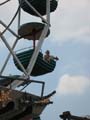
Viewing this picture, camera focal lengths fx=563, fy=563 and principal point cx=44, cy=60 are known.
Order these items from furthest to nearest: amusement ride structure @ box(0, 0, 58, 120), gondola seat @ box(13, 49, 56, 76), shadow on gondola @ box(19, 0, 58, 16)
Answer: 1. shadow on gondola @ box(19, 0, 58, 16)
2. gondola seat @ box(13, 49, 56, 76)
3. amusement ride structure @ box(0, 0, 58, 120)

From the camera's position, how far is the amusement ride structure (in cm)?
3170

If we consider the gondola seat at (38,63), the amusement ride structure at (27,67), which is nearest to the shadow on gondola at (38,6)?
the amusement ride structure at (27,67)

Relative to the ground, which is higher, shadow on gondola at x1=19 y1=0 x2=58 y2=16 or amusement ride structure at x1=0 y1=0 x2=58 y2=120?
shadow on gondola at x1=19 y1=0 x2=58 y2=16

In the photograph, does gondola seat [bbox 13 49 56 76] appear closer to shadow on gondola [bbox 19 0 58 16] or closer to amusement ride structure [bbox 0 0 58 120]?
amusement ride structure [bbox 0 0 58 120]

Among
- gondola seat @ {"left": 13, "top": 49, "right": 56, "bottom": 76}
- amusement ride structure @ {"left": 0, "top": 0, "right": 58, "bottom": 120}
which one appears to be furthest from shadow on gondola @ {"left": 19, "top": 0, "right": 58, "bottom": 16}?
gondola seat @ {"left": 13, "top": 49, "right": 56, "bottom": 76}

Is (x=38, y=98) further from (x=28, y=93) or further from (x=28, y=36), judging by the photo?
(x=28, y=36)

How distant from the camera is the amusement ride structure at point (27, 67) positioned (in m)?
31.7

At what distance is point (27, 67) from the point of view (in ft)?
119

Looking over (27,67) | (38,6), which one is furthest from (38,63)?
(38,6)

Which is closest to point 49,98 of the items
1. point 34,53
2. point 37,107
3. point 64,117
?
point 37,107

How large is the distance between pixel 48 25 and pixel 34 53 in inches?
117

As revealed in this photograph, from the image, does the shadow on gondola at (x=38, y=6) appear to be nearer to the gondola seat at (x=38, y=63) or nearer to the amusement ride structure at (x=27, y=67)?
the amusement ride structure at (x=27, y=67)

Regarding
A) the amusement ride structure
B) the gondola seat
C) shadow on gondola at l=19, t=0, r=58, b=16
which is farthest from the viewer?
shadow on gondola at l=19, t=0, r=58, b=16

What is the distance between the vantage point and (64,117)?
28.7m
